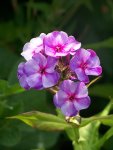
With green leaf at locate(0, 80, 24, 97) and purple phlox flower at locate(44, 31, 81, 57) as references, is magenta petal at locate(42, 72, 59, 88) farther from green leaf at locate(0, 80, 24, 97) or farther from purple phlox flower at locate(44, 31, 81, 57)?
green leaf at locate(0, 80, 24, 97)

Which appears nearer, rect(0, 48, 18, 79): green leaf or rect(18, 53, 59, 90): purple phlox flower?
rect(18, 53, 59, 90): purple phlox flower

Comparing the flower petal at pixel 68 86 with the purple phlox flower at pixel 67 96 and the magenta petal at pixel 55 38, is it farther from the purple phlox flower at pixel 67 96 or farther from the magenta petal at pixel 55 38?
the magenta petal at pixel 55 38

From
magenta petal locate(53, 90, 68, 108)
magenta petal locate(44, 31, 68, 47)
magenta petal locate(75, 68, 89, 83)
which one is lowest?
magenta petal locate(53, 90, 68, 108)

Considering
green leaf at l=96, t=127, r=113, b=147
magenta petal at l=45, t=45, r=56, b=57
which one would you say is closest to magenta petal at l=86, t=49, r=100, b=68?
magenta petal at l=45, t=45, r=56, b=57

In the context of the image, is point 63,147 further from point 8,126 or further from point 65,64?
point 65,64

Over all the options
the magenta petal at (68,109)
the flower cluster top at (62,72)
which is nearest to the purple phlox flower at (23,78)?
the flower cluster top at (62,72)

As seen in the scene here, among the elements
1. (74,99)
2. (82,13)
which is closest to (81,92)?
(74,99)
